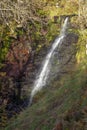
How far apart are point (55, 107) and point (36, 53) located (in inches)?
133

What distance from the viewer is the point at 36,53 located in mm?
10422

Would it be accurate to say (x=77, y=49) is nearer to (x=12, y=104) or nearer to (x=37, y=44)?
(x=37, y=44)

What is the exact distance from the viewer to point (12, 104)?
963 centimetres

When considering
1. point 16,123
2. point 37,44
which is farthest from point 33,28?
point 16,123

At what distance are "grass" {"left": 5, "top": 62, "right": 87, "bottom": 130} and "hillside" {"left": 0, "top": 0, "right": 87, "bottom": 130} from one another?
0.15ft

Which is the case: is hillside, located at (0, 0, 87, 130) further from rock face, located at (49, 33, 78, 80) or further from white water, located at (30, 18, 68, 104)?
white water, located at (30, 18, 68, 104)

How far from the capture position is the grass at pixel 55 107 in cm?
653

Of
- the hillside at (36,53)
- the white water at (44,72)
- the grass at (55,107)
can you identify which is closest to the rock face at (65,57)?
the hillside at (36,53)

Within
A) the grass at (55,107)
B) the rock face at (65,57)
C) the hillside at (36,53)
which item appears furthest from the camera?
the rock face at (65,57)

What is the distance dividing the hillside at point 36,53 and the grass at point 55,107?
47 mm

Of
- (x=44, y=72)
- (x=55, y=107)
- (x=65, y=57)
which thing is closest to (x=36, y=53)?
(x=44, y=72)

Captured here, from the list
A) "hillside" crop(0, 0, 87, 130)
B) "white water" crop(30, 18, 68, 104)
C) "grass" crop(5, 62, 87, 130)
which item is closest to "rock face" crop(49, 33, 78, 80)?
"hillside" crop(0, 0, 87, 130)

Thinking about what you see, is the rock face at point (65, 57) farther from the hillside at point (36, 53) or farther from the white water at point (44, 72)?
the white water at point (44, 72)

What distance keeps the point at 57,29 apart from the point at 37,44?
31.0 inches
